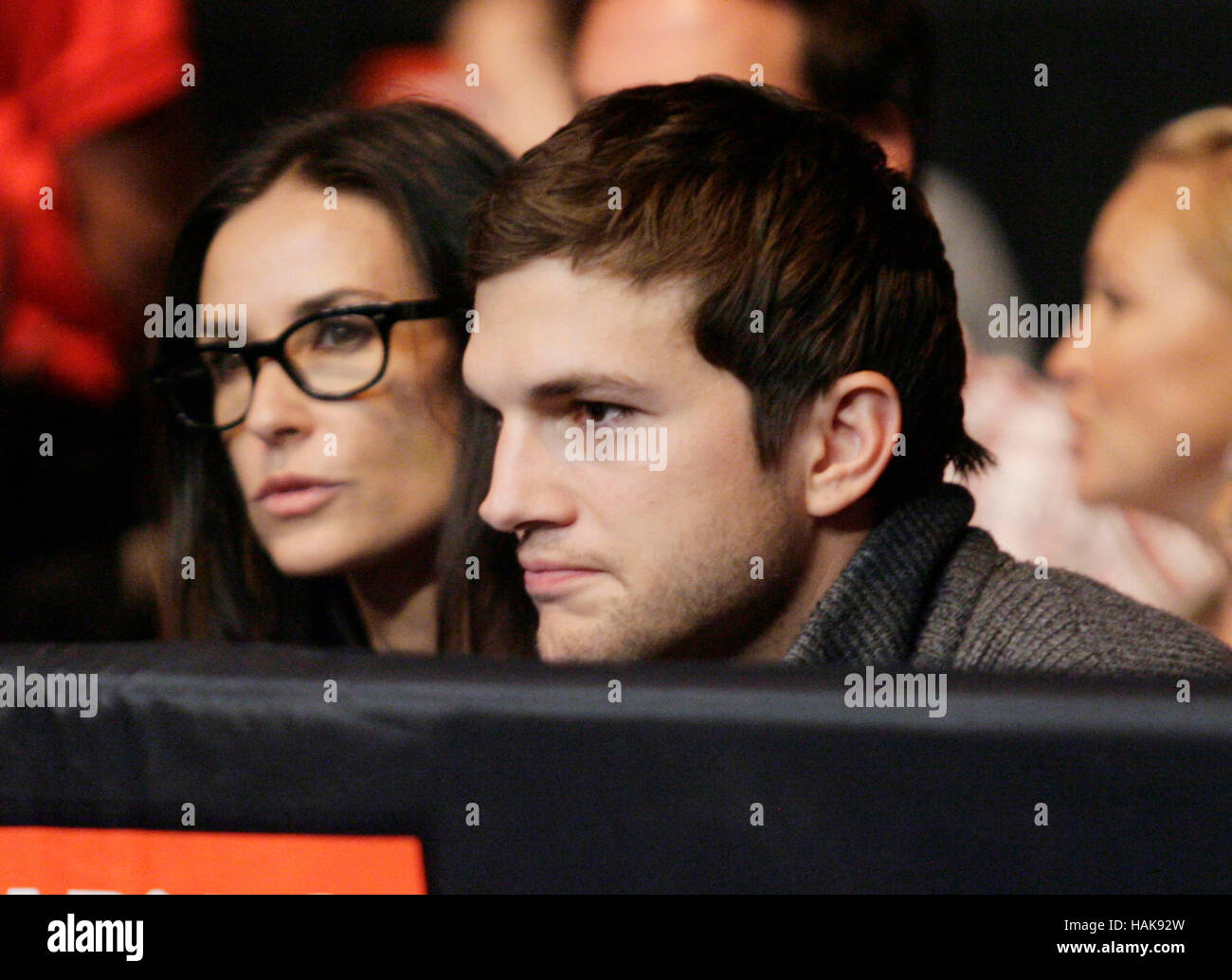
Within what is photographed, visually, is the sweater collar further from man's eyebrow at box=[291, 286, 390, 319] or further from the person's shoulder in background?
the person's shoulder in background

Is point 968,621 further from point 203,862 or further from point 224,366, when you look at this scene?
point 224,366

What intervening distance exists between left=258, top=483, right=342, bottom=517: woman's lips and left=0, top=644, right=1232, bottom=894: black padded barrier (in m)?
0.61

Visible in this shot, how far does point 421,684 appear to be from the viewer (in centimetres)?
83

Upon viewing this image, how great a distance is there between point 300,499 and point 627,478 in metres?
0.47

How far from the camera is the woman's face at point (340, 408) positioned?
4.77ft

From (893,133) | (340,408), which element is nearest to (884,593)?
(340,408)

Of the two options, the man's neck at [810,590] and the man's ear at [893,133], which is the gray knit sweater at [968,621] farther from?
the man's ear at [893,133]

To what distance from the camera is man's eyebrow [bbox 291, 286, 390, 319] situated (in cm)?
144

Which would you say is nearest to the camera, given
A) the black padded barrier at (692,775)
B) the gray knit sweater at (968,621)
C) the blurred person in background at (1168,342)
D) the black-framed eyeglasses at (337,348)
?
the black padded barrier at (692,775)

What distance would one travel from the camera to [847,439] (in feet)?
4.13

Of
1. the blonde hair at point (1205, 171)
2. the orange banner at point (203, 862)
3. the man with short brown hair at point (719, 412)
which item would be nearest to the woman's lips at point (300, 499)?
the man with short brown hair at point (719, 412)

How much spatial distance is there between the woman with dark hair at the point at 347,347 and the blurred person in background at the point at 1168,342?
38.9 inches

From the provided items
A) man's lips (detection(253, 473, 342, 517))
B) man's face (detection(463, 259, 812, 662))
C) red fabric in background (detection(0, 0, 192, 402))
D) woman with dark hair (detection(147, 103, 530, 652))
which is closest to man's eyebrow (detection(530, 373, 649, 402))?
man's face (detection(463, 259, 812, 662))

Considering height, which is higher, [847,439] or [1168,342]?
[1168,342]
